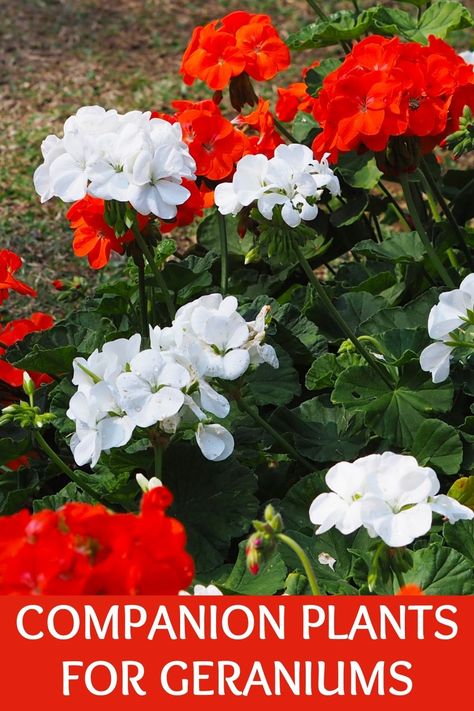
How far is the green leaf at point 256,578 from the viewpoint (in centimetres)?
171

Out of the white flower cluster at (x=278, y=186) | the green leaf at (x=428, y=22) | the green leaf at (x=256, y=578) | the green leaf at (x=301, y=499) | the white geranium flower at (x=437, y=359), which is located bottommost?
the green leaf at (x=256, y=578)

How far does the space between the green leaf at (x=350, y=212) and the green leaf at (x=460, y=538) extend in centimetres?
105

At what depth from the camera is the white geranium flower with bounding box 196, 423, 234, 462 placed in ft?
5.47

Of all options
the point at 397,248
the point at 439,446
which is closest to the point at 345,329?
the point at 439,446

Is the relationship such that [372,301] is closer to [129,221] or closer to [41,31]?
[129,221]

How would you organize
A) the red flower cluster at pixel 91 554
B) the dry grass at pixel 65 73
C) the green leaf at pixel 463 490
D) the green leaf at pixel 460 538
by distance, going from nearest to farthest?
the red flower cluster at pixel 91 554, the green leaf at pixel 460 538, the green leaf at pixel 463 490, the dry grass at pixel 65 73

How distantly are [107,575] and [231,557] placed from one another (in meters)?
0.98

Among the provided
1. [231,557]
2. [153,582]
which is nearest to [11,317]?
[231,557]

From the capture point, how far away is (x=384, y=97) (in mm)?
1973

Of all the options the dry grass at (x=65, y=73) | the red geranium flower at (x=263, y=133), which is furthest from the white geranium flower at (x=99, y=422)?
the dry grass at (x=65, y=73)

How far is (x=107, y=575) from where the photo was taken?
1090mm

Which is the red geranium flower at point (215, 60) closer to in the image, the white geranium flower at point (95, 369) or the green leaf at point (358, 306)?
the green leaf at point (358, 306)

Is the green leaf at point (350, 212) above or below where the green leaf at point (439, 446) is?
above

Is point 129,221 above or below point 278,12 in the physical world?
below
